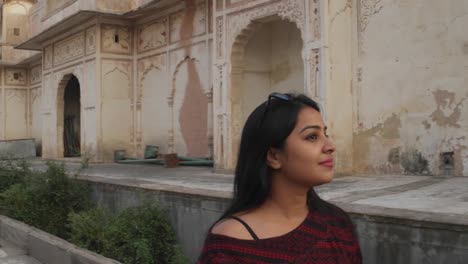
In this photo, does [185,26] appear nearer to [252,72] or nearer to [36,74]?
[252,72]

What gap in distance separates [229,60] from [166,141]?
3969mm

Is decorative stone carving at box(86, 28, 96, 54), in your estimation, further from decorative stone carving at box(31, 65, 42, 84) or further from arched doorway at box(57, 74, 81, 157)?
decorative stone carving at box(31, 65, 42, 84)

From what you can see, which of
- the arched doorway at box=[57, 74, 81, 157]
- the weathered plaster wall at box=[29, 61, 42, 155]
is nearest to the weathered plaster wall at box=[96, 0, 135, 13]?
the arched doorway at box=[57, 74, 81, 157]

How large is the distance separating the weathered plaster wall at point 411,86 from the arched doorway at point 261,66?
5.93 ft

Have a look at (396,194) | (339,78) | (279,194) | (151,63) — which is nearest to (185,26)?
(151,63)

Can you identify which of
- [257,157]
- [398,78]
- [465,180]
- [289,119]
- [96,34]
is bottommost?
[465,180]

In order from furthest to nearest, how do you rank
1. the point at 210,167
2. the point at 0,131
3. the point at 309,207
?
the point at 0,131, the point at 210,167, the point at 309,207

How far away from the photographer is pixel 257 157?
1.62 m

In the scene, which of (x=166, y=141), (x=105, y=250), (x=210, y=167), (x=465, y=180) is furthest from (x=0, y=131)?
Answer: (x=465, y=180)

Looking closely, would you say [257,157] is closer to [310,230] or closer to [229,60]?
[310,230]

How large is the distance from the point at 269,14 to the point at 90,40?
273 inches

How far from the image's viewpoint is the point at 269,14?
27.2ft

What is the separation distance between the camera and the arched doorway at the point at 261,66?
9.16m

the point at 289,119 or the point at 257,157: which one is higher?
the point at 289,119
